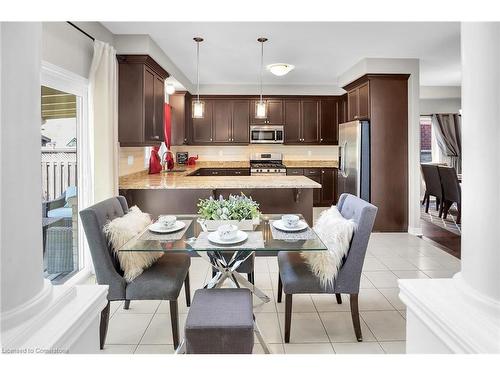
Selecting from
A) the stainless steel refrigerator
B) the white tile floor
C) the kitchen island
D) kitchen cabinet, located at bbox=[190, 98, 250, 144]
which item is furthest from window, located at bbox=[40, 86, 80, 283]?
kitchen cabinet, located at bbox=[190, 98, 250, 144]

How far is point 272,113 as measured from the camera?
736 centimetres

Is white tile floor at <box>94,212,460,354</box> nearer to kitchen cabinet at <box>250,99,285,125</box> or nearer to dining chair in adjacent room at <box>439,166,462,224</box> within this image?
dining chair in adjacent room at <box>439,166,462,224</box>

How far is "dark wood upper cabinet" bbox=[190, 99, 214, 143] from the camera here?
7.28 meters

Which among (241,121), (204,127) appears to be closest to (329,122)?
(241,121)

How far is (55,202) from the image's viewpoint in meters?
3.35

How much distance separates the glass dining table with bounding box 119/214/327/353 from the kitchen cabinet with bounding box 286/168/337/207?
4688mm

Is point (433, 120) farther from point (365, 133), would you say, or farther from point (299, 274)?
point (299, 274)

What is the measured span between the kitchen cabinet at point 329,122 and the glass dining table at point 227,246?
5.07 meters

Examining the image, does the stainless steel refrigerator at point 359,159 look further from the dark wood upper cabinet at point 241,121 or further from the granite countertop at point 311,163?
the dark wood upper cabinet at point 241,121

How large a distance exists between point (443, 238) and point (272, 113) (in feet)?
13.0

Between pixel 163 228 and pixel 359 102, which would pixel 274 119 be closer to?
pixel 359 102
